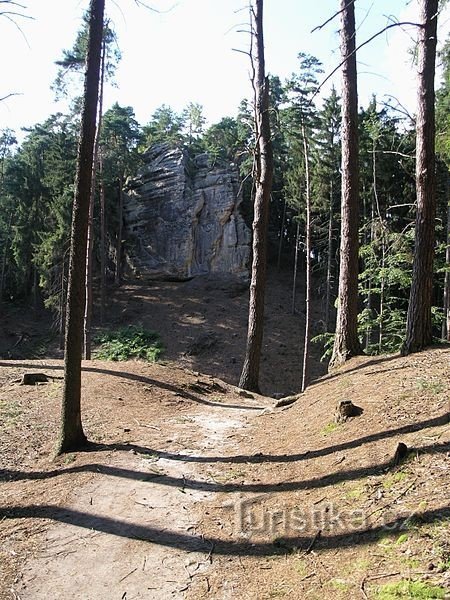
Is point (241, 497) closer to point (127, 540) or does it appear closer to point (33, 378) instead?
point (127, 540)

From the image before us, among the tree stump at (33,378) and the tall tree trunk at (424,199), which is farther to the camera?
the tree stump at (33,378)

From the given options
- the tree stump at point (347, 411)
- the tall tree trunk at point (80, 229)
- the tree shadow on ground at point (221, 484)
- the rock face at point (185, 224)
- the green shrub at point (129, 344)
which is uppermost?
the rock face at point (185, 224)

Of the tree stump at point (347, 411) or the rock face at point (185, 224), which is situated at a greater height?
the rock face at point (185, 224)

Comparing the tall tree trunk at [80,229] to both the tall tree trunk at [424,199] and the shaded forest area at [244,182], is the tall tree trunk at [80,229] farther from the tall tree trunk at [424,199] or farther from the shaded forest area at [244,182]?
the shaded forest area at [244,182]

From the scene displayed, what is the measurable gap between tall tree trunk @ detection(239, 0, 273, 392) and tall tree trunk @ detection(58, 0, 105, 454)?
6022 mm

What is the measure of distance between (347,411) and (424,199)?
368 centimetres

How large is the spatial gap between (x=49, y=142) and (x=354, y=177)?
27446 mm

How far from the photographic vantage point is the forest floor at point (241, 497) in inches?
126

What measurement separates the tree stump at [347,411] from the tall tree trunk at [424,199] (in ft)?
6.98

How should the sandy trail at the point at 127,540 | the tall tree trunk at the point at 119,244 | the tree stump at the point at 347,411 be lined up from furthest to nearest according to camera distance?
the tall tree trunk at the point at 119,244, the tree stump at the point at 347,411, the sandy trail at the point at 127,540

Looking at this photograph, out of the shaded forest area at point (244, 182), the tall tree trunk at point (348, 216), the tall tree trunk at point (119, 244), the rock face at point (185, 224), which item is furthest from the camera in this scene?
the rock face at point (185, 224)

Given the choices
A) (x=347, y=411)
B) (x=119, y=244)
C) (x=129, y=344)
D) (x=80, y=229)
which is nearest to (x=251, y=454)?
(x=347, y=411)

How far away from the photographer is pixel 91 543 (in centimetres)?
398

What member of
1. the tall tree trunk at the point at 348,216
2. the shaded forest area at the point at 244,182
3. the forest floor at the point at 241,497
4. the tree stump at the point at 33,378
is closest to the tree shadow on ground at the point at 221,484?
the forest floor at the point at 241,497
